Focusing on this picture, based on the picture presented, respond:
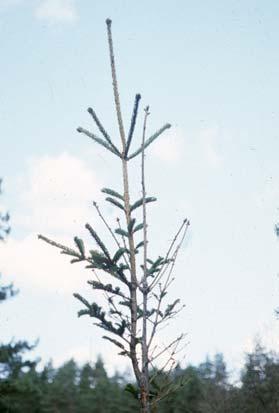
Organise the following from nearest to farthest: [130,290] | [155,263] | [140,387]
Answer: [140,387], [130,290], [155,263]

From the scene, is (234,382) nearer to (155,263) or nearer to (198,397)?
(198,397)

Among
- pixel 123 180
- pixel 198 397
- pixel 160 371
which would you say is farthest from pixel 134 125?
pixel 198 397

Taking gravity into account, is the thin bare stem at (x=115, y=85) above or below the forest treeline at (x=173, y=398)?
above

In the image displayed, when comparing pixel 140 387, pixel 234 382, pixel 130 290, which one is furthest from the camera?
pixel 234 382

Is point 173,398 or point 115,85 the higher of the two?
point 115,85

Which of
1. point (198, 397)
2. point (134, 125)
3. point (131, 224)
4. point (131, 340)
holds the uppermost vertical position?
point (134, 125)

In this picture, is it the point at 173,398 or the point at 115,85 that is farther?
the point at 173,398

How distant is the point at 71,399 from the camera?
126ft

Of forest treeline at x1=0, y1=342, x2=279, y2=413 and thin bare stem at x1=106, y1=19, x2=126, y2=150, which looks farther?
forest treeline at x1=0, y1=342, x2=279, y2=413

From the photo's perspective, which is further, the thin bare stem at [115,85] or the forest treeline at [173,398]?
the forest treeline at [173,398]

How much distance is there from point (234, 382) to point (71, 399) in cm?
1754

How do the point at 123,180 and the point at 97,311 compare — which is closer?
the point at 97,311

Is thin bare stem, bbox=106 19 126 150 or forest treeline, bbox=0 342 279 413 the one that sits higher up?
thin bare stem, bbox=106 19 126 150

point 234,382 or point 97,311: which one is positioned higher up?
point 97,311
